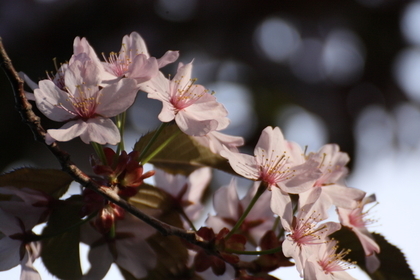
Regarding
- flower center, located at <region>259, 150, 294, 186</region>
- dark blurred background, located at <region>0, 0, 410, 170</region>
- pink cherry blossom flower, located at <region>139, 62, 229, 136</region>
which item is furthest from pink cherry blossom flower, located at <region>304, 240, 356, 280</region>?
dark blurred background, located at <region>0, 0, 410, 170</region>

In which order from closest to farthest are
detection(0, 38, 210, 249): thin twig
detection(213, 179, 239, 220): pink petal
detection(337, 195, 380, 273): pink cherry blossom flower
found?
detection(0, 38, 210, 249): thin twig, detection(337, 195, 380, 273): pink cherry blossom flower, detection(213, 179, 239, 220): pink petal

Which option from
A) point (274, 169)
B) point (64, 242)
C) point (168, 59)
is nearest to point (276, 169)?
point (274, 169)

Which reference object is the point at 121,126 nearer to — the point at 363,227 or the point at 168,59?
the point at 168,59

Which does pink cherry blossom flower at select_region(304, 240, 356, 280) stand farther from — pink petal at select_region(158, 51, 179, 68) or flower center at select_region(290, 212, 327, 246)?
pink petal at select_region(158, 51, 179, 68)

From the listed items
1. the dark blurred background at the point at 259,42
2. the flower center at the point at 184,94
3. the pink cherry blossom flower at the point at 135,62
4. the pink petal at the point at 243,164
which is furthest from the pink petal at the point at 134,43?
the dark blurred background at the point at 259,42

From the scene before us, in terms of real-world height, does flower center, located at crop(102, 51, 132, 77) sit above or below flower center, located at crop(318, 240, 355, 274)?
above

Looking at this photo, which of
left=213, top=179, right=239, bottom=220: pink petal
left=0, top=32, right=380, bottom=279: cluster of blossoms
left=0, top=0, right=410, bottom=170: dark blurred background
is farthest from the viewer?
left=0, top=0, right=410, bottom=170: dark blurred background

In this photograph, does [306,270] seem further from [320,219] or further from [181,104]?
[181,104]

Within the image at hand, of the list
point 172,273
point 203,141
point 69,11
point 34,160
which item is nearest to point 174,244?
point 172,273
